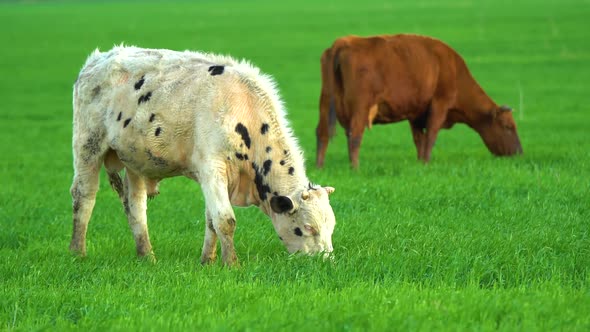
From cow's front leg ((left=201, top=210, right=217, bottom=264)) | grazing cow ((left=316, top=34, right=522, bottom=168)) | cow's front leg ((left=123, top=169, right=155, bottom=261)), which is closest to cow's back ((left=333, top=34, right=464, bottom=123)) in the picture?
grazing cow ((left=316, top=34, right=522, bottom=168))

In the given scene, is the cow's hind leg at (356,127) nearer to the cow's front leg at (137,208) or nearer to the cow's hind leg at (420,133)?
the cow's hind leg at (420,133)

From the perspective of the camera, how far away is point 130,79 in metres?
10.1

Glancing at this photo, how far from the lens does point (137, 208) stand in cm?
1062

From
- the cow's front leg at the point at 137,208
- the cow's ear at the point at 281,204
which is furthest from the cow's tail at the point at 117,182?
the cow's ear at the point at 281,204

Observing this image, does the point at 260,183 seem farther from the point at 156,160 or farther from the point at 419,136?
the point at 419,136

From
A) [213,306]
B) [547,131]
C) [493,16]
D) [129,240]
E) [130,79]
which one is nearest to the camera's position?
[213,306]

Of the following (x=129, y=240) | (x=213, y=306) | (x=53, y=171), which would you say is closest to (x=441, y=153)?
(x=53, y=171)

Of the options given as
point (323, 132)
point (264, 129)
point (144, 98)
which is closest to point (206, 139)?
point (264, 129)

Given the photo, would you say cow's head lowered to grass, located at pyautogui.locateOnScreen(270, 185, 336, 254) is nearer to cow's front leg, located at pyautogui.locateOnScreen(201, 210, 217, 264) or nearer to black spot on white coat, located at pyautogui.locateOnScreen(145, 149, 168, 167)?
cow's front leg, located at pyautogui.locateOnScreen(201, 210, 217, 264)

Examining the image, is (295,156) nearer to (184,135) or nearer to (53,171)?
(184,135)

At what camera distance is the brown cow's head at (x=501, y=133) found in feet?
60.1

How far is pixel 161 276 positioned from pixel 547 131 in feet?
50.0

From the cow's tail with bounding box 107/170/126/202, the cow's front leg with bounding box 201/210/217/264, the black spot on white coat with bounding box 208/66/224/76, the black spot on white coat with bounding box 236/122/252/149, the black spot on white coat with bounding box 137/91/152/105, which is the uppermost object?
the black spot on white coat with bounding box 208/66/224/76

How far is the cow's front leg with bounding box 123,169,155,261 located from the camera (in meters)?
10.4
